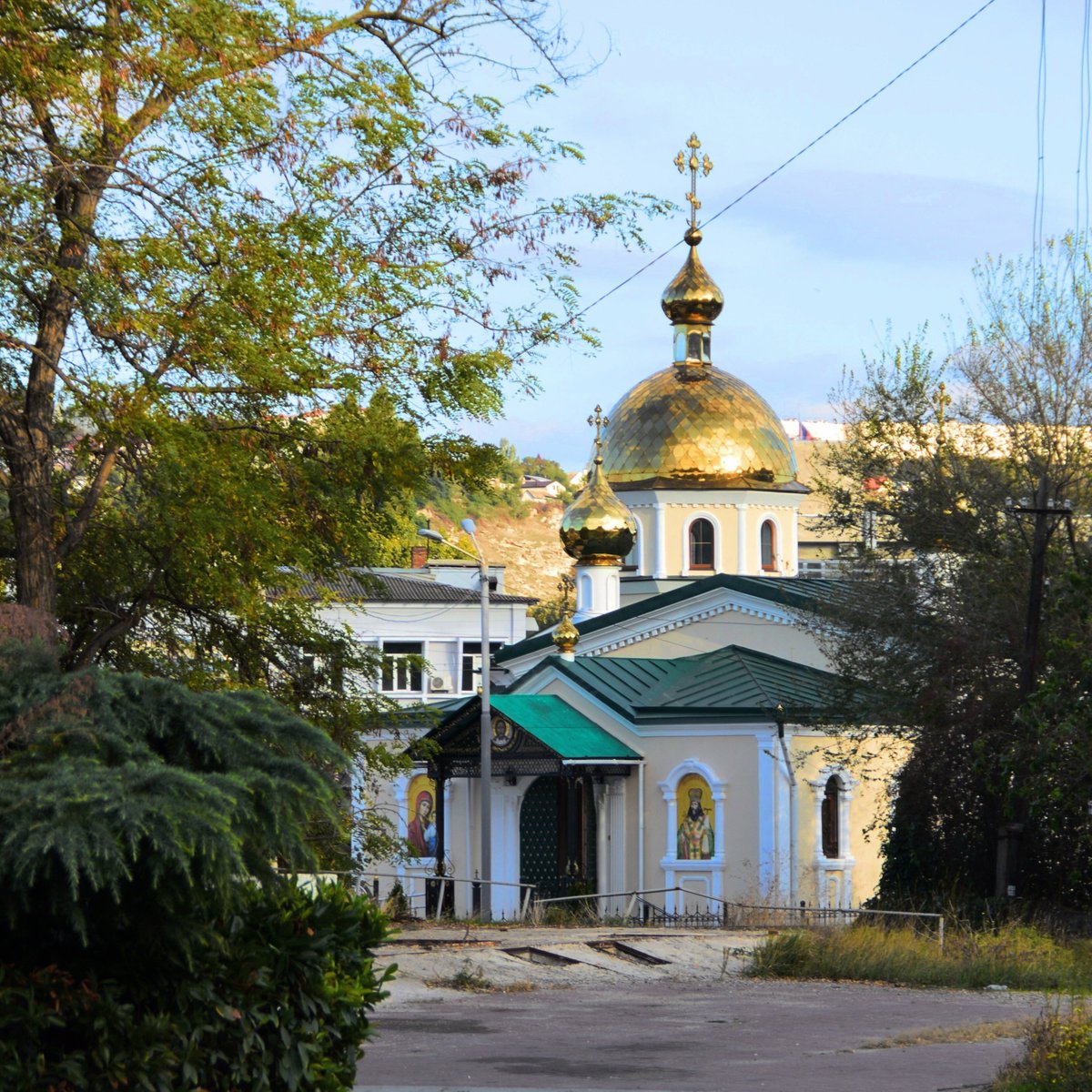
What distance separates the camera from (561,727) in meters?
31.1

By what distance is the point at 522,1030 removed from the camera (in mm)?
13250

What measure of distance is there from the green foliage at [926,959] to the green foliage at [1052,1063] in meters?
7.02

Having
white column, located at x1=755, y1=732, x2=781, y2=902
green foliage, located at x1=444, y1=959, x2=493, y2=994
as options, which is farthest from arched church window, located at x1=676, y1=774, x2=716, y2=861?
green foliage, located at x1=444, y1=959, x2=493, y2=994

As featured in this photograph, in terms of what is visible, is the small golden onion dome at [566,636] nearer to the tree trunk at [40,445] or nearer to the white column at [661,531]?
the white column at [661,531]

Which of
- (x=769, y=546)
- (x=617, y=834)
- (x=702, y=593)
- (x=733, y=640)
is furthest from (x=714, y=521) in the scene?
(x=617, y=834)

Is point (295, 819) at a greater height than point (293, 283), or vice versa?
point (293, 283)

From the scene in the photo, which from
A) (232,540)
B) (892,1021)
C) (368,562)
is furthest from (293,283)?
(892,1021)

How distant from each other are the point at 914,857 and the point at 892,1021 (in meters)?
9.34

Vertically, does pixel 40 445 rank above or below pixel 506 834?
above

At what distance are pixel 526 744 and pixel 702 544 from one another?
991 centimetres

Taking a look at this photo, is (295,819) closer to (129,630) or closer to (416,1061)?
(416,1061)

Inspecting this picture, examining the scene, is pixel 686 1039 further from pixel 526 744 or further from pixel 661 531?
pixel 661 531

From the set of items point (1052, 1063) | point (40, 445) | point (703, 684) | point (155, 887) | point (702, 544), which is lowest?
point (1052, 1063)

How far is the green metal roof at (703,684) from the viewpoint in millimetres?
29500
